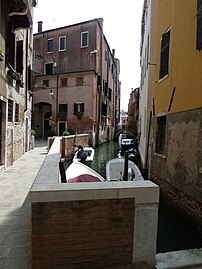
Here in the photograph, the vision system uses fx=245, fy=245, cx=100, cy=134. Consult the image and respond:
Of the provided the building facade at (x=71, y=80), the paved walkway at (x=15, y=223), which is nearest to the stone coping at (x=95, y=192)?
the paved walkway at (x=15, y=223)

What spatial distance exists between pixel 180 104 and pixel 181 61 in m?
1.17

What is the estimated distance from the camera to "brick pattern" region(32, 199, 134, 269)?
238 centimetres

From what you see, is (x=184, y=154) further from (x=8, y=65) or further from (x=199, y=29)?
(x=8, y=65)

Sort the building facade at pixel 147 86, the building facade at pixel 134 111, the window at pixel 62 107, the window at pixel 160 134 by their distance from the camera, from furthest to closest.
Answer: the building facade at pixel 134 111 < the window at pixel 62 107 < the building facade at pixel 147 86 < the window at pixel 160 134

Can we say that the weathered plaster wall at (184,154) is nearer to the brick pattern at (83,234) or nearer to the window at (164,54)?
the window at (164,54)

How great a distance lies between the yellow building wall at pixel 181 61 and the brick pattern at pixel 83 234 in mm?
3776

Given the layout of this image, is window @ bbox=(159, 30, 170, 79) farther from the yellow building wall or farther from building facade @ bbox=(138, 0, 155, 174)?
building facade @ bbox=(138, 0, 155, 174)

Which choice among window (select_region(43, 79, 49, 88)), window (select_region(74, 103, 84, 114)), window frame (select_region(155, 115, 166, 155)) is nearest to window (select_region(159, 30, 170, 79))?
window frame (select_region(155, 115, 166, 155))

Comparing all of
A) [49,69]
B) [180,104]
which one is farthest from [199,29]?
[49,69]

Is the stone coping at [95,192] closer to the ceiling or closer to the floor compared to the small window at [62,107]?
closer to the floor

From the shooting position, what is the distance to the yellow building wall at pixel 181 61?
18.5 feet

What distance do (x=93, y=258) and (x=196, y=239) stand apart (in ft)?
11.6

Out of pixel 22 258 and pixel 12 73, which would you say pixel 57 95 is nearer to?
pixel 12 73

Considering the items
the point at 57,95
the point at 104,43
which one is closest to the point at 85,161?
the point at 57,95
